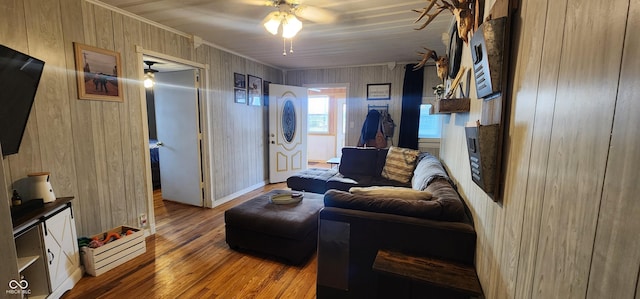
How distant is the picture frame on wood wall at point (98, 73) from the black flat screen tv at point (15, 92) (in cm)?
44

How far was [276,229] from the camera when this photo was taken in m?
2.35

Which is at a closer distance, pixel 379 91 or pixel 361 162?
pixel 361 162

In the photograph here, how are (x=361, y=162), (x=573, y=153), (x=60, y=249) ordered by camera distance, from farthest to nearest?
(x=361, y=162)
(x=60, y=249)
(x=573, y=153)

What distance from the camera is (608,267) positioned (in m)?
0.49

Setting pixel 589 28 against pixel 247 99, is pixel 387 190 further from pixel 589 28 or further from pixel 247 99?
pixel 247 99

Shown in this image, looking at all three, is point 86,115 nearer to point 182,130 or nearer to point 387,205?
point 182,130

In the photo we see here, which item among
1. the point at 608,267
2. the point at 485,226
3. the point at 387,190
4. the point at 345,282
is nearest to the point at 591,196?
the point at 608,267

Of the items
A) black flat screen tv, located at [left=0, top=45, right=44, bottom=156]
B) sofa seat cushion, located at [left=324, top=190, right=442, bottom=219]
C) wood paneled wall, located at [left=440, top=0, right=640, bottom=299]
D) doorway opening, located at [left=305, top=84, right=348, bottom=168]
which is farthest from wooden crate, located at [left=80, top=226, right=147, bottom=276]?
doorway opening, located at [left=305, top=84, right=348, bottom=168]

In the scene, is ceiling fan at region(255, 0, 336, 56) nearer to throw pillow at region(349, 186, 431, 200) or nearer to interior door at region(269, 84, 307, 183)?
throw pillow at region(349, 186, 431, 200)

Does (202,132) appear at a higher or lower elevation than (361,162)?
higher

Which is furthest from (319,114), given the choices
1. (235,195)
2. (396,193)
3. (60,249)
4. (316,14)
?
(60,249)

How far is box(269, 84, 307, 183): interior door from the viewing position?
16.3 feet

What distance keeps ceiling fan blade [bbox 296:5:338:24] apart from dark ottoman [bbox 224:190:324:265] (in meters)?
1.89

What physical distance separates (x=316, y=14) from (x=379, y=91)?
8.76ft
